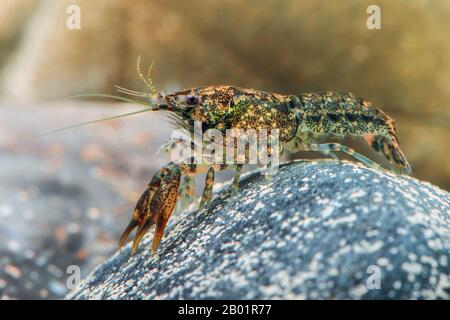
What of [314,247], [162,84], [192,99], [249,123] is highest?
[162,84]

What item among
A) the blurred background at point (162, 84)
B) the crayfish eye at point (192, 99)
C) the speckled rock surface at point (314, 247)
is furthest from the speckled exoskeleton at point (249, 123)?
the blurred background at point (162, 84)

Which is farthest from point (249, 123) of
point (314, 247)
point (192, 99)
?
point (314, 247)

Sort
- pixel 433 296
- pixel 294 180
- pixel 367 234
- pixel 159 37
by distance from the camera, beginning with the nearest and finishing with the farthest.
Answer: pixel 433 296 < pixel 367 234 < pixel 294 180 < pixel 159 37

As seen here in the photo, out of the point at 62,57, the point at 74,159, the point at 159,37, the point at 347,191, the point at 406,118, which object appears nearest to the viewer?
the point at 347,191

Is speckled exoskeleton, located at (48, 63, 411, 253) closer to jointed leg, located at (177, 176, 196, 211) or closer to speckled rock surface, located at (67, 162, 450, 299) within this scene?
jointed leg, located at (177, 176, 196, 211)

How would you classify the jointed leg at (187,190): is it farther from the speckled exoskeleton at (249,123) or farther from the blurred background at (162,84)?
the blurred background at (162,84)

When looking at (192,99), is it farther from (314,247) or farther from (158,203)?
(314,247)

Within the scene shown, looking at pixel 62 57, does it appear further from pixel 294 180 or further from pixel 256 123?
pixel 294 180

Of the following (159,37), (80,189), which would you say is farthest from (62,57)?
(80,189)
